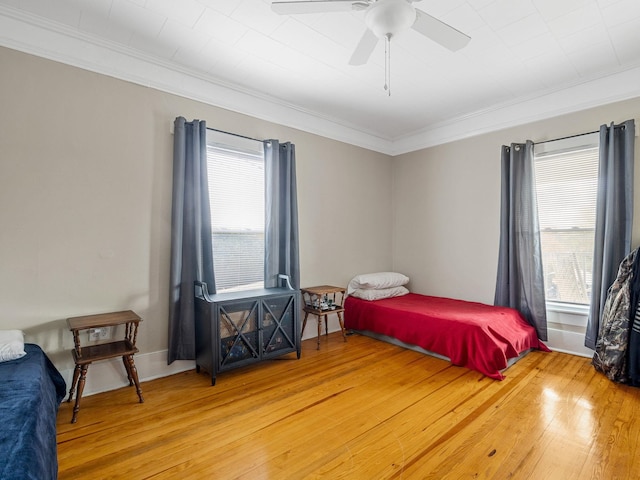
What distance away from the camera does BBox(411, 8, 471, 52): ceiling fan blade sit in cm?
174

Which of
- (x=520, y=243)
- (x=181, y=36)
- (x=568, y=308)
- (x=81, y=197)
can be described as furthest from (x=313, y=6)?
(x=568, y=308)

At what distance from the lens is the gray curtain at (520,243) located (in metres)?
3.42

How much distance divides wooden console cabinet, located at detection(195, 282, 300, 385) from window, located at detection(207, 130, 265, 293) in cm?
28

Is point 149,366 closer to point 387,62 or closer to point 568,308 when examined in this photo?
point 387,62

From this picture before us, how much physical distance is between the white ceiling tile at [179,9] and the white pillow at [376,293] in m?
3.16

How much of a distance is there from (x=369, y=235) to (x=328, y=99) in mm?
1883

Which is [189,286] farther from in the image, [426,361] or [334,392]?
[426,361]

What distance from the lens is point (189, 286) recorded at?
2.84 m

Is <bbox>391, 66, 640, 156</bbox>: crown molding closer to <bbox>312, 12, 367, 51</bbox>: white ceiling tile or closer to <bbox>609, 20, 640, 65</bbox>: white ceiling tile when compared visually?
<bbox>609, 20, 640, 65</bbox>: white ceiling tile

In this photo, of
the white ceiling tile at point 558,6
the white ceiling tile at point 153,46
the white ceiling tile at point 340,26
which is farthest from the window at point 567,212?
the white ceiling tile at point 153,46

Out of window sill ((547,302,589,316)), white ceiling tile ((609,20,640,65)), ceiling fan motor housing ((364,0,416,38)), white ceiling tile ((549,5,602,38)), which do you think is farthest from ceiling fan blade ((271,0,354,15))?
window sill ((547,302,589,316))

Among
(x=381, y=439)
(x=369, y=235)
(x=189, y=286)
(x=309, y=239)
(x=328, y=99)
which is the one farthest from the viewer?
(x=369, y=235)

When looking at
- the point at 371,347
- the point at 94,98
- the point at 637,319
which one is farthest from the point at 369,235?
the point at 94,98

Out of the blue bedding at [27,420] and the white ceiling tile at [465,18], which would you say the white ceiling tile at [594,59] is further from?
the blue bedding at [27,420]
